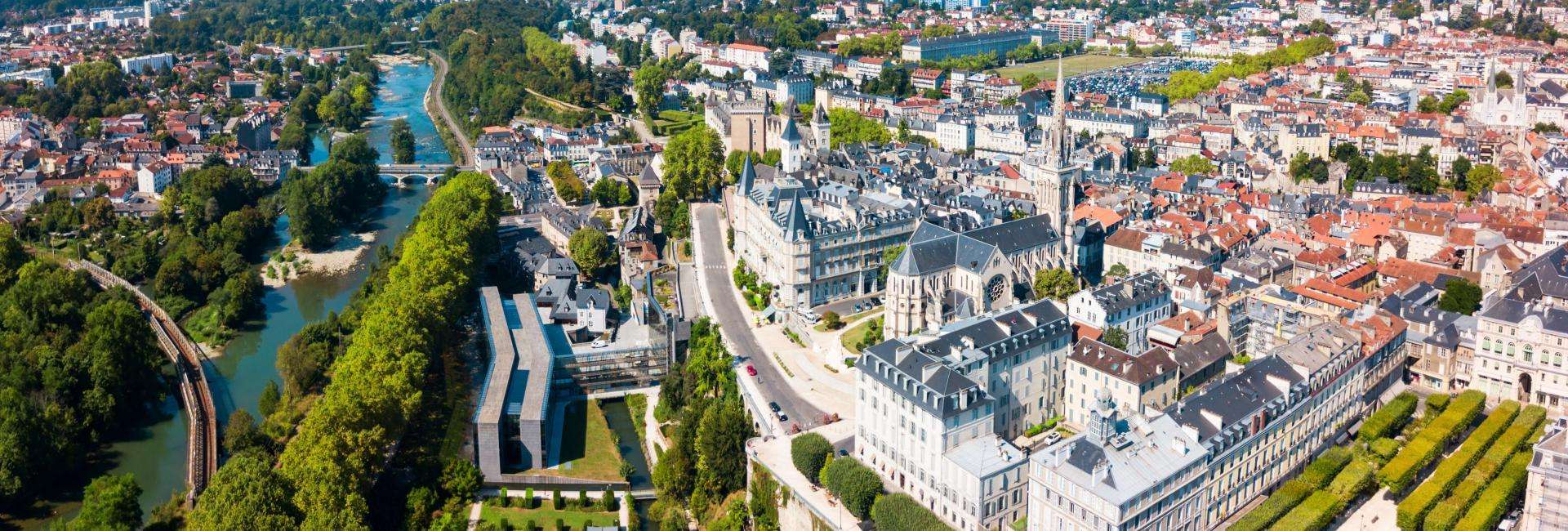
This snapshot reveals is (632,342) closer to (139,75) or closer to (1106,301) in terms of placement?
(1106,301)

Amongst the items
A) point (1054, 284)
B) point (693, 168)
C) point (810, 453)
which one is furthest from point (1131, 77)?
point (810, 453)

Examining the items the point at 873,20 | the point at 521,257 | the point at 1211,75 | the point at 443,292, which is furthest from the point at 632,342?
the point at 873,20

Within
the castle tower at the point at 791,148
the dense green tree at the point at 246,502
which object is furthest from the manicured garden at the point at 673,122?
the dense green tree at the point at 246,502

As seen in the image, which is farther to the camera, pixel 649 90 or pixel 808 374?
pixel 649 90

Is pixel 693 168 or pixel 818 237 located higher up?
pixel 693 168

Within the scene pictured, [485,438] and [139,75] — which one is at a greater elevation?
[139,75]

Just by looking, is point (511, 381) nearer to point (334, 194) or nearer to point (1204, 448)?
point (1204, 448)

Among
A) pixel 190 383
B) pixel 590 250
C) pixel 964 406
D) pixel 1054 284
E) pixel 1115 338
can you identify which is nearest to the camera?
pixel 964 406

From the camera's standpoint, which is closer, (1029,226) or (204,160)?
(1029,226)
